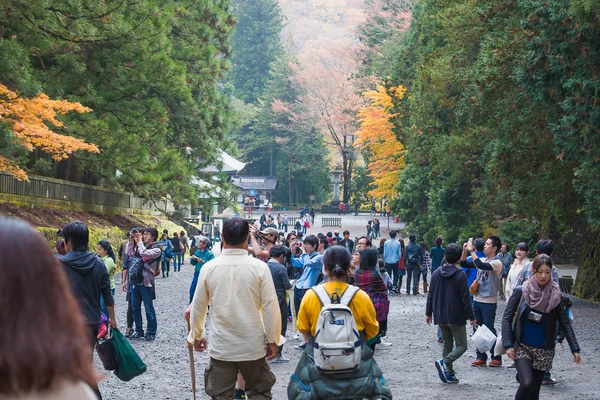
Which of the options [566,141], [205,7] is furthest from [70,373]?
[205,7]

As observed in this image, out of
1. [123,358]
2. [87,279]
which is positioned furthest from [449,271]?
[87,279]

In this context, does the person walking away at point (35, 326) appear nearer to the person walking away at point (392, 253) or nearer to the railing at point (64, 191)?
the person walking away at point (392, 253)

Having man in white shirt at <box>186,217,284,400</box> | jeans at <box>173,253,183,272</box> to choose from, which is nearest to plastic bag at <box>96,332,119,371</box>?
man in white shirt at <box>186,217,284,400</box>

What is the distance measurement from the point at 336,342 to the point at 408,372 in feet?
15.8

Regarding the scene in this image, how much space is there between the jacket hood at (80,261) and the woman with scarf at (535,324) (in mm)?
3548

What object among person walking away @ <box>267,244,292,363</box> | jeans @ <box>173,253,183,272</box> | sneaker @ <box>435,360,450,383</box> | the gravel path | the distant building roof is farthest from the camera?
the distant building roof

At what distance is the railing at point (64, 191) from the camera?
2484 cm

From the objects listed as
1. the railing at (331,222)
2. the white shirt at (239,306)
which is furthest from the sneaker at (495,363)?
the railing at (331,222)

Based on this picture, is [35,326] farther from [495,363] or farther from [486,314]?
[495,363]

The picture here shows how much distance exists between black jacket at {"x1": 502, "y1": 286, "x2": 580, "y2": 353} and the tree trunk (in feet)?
50.0

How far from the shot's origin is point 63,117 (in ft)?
76.4

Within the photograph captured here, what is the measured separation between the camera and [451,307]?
9.52 meters

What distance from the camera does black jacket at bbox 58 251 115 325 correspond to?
22.4ft

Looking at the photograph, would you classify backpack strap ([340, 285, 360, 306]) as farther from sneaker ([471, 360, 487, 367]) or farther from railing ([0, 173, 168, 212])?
railing ([0, 173, 168, 212])
